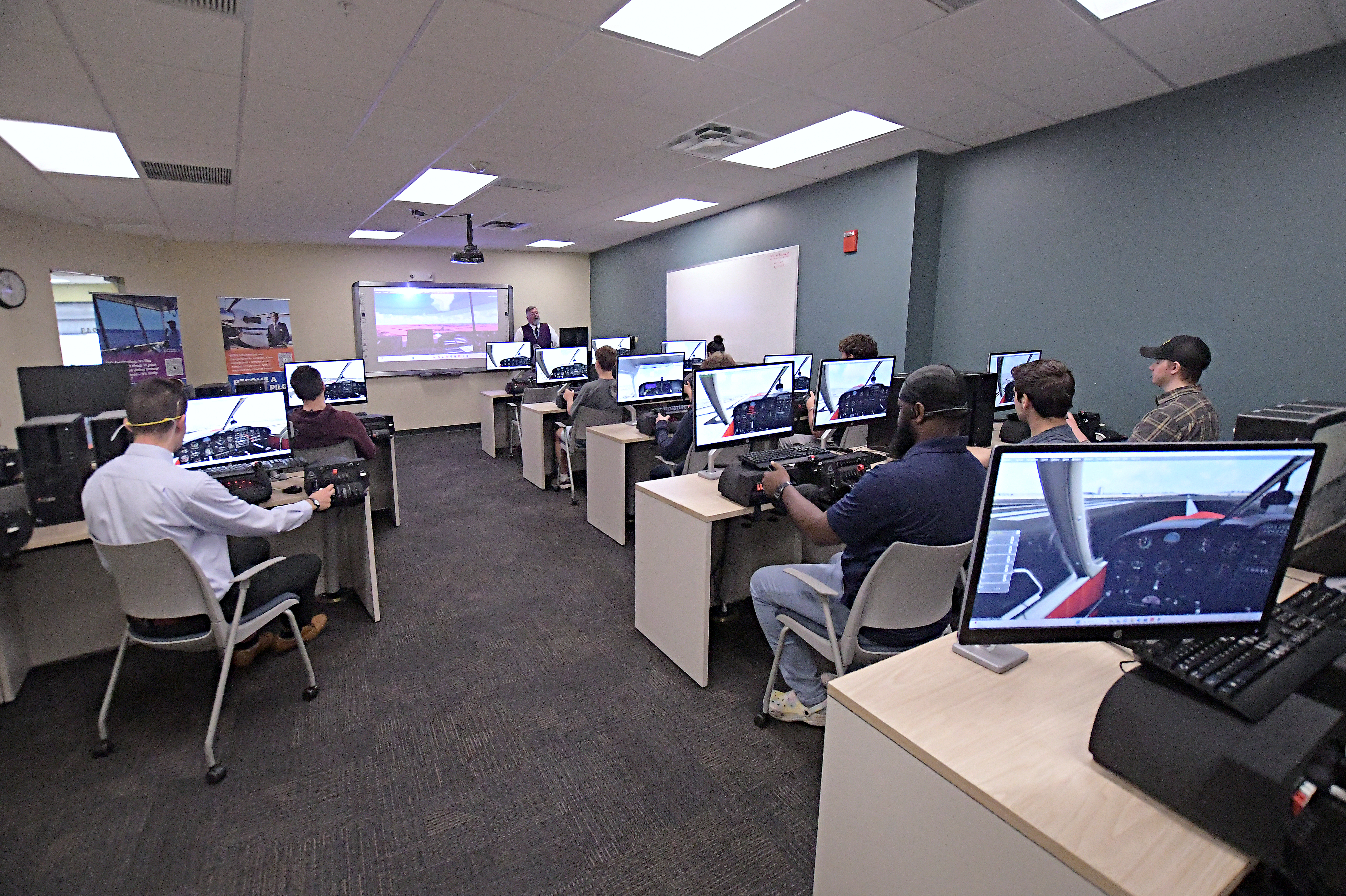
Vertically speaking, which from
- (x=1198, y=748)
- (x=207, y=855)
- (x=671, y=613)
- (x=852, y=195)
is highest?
(x=852, y=195)

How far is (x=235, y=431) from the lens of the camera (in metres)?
2.89

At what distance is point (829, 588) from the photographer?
183 cm

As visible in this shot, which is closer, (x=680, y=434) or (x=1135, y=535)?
(x=1135, y=535)

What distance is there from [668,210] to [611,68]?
3767mm

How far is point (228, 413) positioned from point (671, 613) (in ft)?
7.76

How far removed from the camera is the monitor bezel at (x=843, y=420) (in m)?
3.21

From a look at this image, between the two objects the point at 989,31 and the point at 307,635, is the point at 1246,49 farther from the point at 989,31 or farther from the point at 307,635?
the point at 307,635

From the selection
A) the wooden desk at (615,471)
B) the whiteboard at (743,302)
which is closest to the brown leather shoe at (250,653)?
the wooden desk at (615,471)

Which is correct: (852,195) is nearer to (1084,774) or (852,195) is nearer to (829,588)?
(829,588)

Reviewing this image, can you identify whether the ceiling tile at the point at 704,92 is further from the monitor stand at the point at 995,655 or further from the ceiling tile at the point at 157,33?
the monitor stand at the point at 995,655

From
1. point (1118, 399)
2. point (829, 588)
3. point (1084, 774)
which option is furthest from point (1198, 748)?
point (1118, 399)

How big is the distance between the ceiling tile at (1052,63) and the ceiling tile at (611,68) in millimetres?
1652

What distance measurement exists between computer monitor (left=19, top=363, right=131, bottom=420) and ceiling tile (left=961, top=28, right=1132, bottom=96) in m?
4.65

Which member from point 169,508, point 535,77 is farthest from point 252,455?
point 535,77
